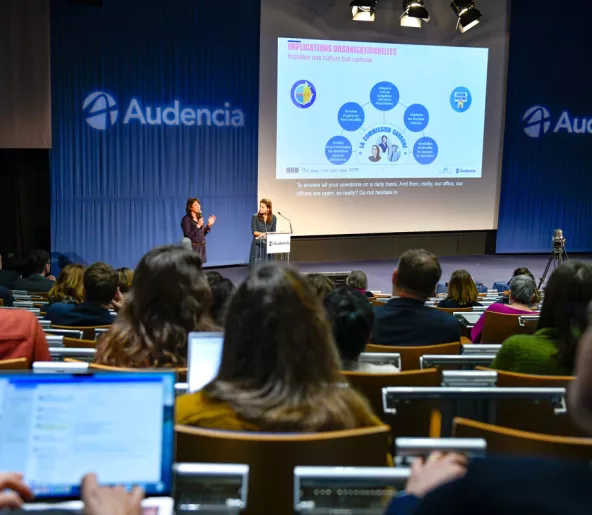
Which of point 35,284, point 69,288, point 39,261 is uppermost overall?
point 69,288

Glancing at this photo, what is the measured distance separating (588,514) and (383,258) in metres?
10.9

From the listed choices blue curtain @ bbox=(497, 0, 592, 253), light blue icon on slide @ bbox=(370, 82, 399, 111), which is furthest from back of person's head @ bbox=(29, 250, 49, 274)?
blue curtain @ bbox=(497, 0, 592, 253)

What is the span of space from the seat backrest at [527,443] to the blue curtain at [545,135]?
11.1m

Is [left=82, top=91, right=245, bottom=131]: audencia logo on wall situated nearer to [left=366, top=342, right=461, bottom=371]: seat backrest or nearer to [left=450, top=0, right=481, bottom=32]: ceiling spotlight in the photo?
[left=450, top=0, right=481, bottom=32]: ceiling spotlight

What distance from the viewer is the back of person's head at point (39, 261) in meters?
6.72

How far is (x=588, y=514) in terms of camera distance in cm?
87

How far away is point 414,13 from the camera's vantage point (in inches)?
382

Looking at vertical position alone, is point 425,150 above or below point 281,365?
above

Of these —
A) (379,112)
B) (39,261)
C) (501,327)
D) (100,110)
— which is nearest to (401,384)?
(501,327)

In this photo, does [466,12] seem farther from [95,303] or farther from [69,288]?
[95,303]

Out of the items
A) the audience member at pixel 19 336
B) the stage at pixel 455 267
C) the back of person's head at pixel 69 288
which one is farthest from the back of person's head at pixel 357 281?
the stage at pixel 455 267

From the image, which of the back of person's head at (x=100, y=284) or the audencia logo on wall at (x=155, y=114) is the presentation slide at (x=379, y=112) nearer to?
the audencia logo on wall at (x=155, y=114)

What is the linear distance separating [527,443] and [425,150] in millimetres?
10101
